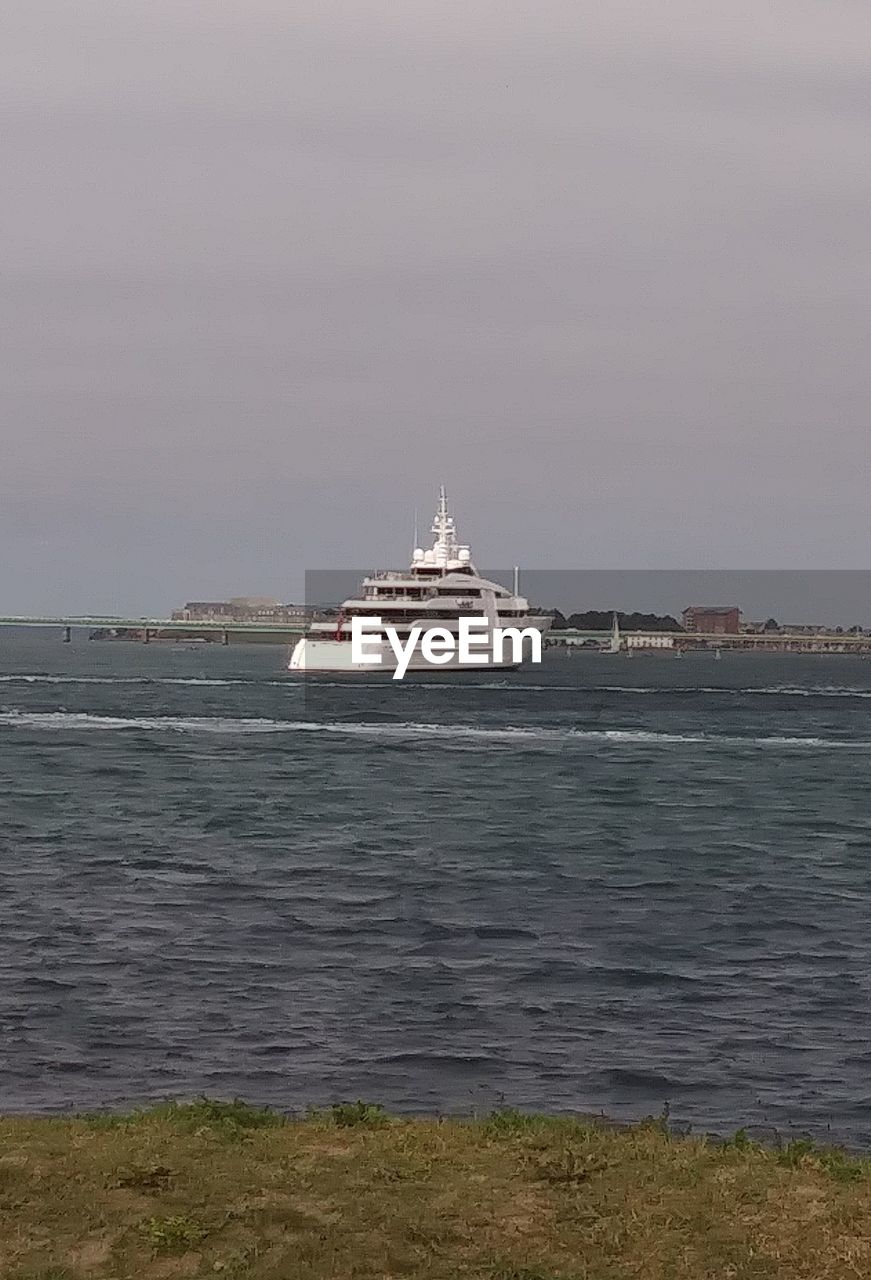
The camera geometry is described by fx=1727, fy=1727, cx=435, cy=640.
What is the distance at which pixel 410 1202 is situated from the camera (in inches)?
336

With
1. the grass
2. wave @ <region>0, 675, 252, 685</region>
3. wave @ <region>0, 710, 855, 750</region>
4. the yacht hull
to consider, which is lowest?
wave @ <region>0, 710, 855, 750</region>

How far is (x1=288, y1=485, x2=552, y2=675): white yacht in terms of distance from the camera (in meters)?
118

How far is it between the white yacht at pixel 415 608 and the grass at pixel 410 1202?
107018 millimetres

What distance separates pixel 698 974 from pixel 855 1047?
3.18m

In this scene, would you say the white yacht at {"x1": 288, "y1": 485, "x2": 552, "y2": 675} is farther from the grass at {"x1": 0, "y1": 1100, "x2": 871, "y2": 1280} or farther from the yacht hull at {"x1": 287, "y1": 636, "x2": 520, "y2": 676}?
the grass at {"x1": 0, "y1": 1100, "x2": 871, "y2": 1280}

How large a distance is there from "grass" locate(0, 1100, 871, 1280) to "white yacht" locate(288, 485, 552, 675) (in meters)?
107

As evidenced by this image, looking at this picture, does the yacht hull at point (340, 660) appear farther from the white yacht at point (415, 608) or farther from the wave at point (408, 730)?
the wave at point (408, 730)

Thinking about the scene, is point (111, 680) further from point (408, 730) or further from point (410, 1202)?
point (410, 1202)

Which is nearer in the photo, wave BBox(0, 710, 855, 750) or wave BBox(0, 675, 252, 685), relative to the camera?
wave BBox(0, 710, 855, 750)

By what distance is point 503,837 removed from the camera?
3044 cm

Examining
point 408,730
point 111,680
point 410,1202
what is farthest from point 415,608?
point 410,1202

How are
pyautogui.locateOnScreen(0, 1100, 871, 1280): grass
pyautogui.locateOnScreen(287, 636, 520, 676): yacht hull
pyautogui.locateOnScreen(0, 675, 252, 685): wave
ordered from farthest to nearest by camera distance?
pyautogui.locateOnScreen(287, 636, 520, 676): yacht hull
pyautogui.locateOnScreen(0, 675, 252, 685): wave
pyautogui.locateOnScreen(0, 1100, 871, 1280): grass

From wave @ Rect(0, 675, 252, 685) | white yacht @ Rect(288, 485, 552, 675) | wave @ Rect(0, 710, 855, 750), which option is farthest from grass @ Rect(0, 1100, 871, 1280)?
white yacht @ Rect(288, 485, 552, 675)

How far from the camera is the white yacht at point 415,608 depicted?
118m
